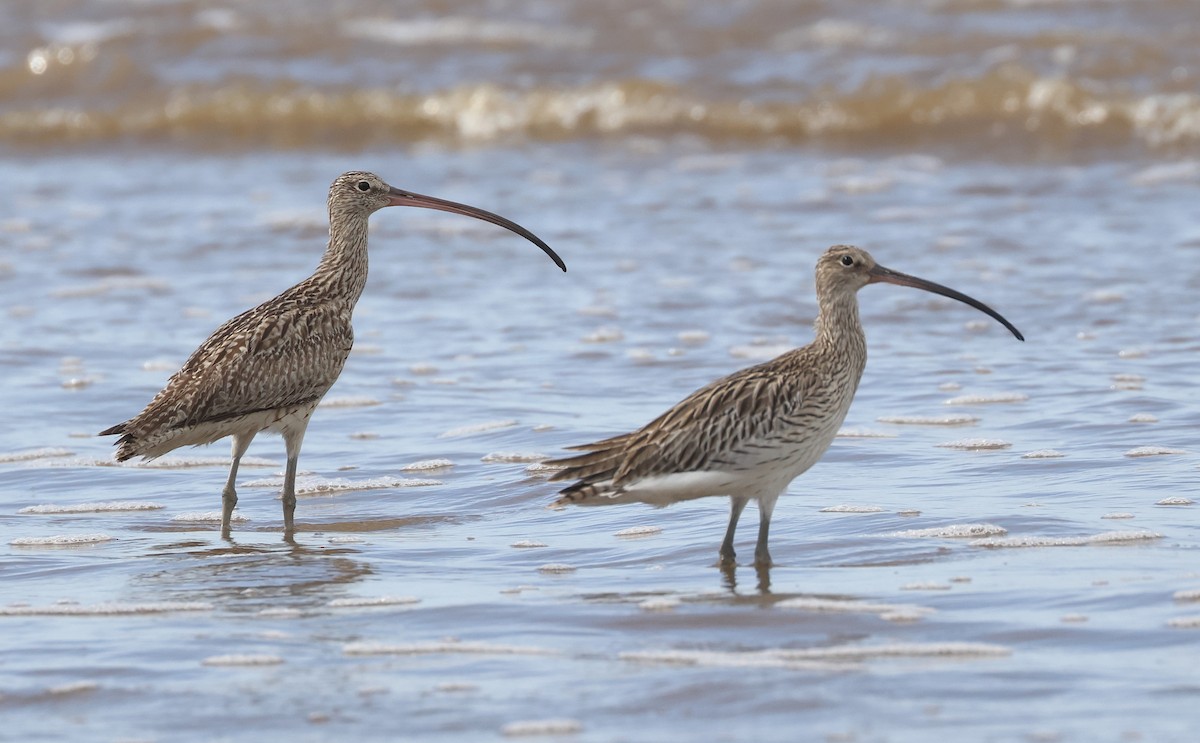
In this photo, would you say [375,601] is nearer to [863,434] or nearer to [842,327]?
[842,327]

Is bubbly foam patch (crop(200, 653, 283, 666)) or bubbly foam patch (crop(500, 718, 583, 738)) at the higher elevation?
bubbly foam patch (crop(200, 653, 283, 666))

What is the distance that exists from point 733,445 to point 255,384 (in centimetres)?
249

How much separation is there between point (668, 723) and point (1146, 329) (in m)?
7.34

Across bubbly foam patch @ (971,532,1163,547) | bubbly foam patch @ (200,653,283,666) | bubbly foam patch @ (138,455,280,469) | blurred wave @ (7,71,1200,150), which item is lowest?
bubbly foam patch @ (200,653,283,666)

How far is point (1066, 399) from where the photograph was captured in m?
10.5

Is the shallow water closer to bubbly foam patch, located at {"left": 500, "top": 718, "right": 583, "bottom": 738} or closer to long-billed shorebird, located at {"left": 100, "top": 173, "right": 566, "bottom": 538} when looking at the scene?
bubbly foam patch, located at {"left": 500, "top": 718, "right": 583, "bottom": 738}

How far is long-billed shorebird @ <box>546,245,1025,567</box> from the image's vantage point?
7.46 meters

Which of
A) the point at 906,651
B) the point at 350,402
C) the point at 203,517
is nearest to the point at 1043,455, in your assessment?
the point at 906,651

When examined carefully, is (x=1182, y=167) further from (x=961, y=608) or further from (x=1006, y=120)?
(x=961, y=608)

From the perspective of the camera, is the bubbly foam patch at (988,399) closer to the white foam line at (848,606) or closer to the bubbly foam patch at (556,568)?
the bubbly foam patch at (556,568)

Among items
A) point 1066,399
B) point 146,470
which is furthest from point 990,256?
point 146,470

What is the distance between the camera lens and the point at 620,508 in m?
8.84

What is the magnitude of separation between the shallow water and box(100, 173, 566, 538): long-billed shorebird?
15.3 inches

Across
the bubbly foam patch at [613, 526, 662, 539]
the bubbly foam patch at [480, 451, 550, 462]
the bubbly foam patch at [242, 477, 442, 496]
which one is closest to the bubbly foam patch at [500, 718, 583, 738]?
the bubbly foam patch at [613, 526, 662, 539]
